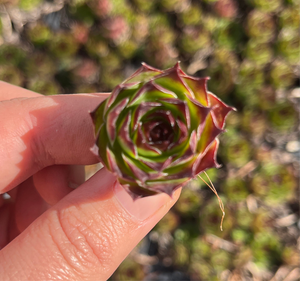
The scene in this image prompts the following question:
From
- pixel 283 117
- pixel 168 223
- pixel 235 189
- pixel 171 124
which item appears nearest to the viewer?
pixel 171 124

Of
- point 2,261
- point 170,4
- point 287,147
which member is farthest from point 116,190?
point 287,147

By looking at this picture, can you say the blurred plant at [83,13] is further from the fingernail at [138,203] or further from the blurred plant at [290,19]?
the fingernail at [138,203]

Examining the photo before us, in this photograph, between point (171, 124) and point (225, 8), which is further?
point (225, 8)

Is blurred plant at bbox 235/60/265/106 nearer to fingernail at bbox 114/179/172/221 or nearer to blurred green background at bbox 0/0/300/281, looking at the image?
blurred green background at bbox 0/0/300/281

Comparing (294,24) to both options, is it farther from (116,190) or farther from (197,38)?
(116,190)

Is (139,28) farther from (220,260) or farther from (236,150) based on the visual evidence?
→ (220,260)

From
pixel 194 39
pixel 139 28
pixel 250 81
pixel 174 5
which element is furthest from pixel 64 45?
pixel 250 81

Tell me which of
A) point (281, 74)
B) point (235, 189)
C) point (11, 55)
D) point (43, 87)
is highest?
point (11, 55)
